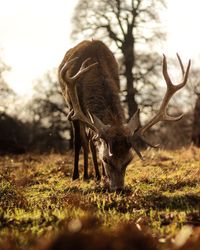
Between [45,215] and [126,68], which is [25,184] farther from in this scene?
[126,68]

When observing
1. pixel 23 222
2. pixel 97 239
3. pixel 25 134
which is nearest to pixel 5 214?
pixel 23 222

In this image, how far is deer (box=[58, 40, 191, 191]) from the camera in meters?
7.99

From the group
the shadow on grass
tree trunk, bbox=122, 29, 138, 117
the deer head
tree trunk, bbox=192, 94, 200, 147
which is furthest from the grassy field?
tree trunk, bbox=122, 29, 138, 117

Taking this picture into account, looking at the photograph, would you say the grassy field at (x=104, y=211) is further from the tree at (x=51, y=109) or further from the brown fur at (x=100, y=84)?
the tree at (x=51, y=109)

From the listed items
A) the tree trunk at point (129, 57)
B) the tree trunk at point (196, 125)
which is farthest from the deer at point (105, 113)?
the tree trunk at point (129, 57)

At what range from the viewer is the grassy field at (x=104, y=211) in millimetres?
4055

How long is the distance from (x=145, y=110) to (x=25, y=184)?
21.6m

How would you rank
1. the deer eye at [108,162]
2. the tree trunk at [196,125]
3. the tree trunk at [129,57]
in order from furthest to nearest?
1. the tree trunk at [129,57]
2. the tree trunk at [196,125]
3. the deer eye at [108,162]

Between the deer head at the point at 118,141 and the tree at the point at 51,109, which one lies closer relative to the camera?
the deer head at the point at 118,141

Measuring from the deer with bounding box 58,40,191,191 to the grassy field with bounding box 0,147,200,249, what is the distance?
49 cm

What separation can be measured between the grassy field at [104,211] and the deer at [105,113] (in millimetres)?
487

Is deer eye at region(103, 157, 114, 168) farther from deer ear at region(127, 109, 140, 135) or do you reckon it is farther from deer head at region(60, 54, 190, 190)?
deer ear at region(127, 109, 140, 135)

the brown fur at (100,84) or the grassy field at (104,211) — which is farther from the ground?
the brown fur at (100,84)

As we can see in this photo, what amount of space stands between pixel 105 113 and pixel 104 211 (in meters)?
3.72
